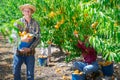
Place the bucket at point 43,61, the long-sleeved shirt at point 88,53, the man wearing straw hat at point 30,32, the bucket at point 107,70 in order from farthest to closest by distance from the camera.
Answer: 1. the bucket at point 43,61
2. the bucket at point 107,70
3. the long-sleeved shirt at point 88,53
4. the man wearing straw hat at point 30,32

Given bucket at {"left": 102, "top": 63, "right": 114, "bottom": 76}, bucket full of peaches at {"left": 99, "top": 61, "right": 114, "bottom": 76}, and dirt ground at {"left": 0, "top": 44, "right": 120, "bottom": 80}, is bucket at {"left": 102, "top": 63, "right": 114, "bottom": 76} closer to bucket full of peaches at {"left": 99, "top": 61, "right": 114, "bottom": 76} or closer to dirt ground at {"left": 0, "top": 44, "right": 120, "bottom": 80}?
bucket full of peaches at {"left": 99, "top": 61, "right": 114, "bottom": 76}

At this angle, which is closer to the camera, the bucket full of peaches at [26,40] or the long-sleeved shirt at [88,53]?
the bucket full of peaches at [26,40]

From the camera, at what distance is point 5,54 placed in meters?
10.2

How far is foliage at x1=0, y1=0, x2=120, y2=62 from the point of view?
3.81 meters

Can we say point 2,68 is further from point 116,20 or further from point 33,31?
point 116,20

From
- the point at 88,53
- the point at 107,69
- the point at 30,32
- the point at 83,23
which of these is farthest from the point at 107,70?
the point at 30,32

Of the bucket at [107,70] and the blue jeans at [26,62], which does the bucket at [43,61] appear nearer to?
the bucket at [107,70]

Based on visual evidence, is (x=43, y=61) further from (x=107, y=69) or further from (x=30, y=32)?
(x=30, y=32)

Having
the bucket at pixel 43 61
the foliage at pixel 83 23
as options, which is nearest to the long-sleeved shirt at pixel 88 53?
the foliage at pixel 83 23

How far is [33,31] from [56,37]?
0.96 m

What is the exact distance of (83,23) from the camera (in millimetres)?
5023

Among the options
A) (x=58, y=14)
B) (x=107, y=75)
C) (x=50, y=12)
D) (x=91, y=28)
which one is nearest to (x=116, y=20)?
(x=91, y=28)

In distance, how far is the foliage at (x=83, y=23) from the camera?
12.5 ft

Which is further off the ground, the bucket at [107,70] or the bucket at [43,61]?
the bucket at [43,61]
